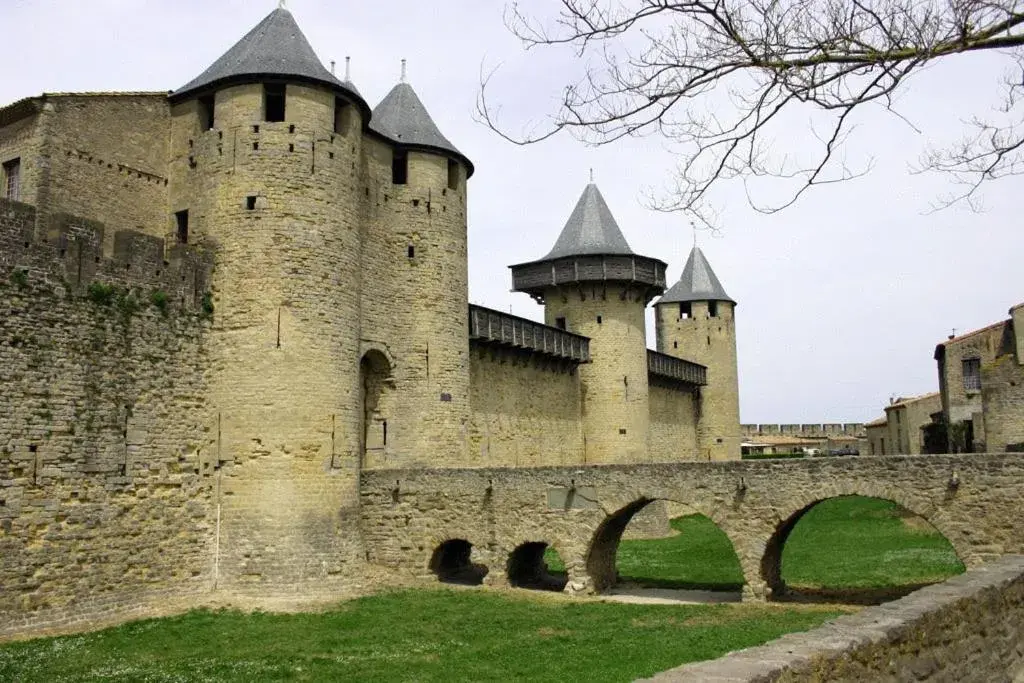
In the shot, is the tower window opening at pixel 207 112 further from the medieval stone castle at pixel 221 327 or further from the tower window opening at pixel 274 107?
the tower window opening at pixel 274 107

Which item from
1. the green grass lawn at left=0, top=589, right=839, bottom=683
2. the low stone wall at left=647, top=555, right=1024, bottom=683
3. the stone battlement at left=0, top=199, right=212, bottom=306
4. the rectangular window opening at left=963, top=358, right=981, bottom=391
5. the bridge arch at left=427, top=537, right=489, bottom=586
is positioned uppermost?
the stone battlement at left=0, top=199, right=212, bottom=306

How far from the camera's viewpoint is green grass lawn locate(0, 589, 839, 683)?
38.0 feet

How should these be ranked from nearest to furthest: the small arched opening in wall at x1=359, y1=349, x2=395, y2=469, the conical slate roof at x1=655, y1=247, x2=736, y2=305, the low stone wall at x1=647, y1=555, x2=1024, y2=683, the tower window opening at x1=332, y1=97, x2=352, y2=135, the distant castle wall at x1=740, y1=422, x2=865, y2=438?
the low stone wall at x1=647, y1=555, x2=1024, y2=683, the tower window opening at x1=332, y1=97, x2=352, y2=135, the small arched opening in wall at x1=359, y1=349, x2=395, y2=469, the conical slate roof at x1=655, y1=247, x2=736, y2=305, the distant castle wall at x1=740, y1=422, x2=865, y2=438

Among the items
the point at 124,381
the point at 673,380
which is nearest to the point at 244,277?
the point at 124,381

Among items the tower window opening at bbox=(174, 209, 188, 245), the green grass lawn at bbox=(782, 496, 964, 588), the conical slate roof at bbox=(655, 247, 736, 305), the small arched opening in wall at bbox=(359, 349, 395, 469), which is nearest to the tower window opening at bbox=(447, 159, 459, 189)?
the small arched opening in wall at bbox=(359, 349, 395, 469)

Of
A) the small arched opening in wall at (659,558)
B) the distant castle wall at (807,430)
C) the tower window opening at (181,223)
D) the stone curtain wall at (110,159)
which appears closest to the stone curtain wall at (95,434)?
the tower window opening at (181,223)

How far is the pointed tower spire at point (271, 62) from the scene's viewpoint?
59.8 ft

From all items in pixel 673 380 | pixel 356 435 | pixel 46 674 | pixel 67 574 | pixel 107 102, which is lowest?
pixel 46 674

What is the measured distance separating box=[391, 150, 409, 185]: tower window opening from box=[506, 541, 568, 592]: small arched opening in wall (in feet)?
30.5

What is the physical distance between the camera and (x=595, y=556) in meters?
18.5

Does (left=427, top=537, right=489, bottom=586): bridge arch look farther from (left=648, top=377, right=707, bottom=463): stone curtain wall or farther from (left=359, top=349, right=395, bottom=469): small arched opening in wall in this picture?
(left=648, top=377, right=707, bottom=463): stone curtain wall

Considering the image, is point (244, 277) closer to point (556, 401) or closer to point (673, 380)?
point (556, 401)

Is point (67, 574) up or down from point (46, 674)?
up

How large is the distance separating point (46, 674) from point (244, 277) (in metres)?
8.29
